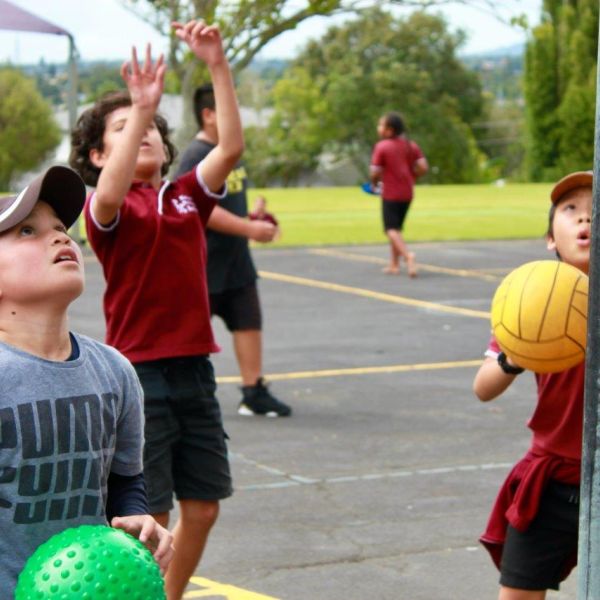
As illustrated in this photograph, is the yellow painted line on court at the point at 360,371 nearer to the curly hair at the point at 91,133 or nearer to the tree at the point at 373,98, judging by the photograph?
the curly hair at the point at 91,133

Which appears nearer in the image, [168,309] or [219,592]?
[168,309]

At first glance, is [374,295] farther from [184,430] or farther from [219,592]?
[184,430]

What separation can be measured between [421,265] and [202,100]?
37.6ft

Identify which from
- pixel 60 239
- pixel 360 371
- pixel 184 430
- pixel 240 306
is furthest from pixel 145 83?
pixel 360 371

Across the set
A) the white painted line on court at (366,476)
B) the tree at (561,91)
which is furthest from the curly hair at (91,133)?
the tree at (561,91)

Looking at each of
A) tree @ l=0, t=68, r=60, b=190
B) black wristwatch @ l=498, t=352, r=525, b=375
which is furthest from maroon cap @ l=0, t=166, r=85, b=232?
tree @ l=0, t=68, r=60, b=190

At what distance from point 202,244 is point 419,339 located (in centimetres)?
738

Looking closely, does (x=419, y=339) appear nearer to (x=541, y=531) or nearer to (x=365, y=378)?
(x=365, y=378)

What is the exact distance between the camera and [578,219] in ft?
13.4

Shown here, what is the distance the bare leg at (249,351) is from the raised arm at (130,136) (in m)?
4.04

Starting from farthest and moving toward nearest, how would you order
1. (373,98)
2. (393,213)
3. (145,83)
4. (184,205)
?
(373,98)
(393,213)
(184,205)
(145,83)

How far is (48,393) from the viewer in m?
2.91

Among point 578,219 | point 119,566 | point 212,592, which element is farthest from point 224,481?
point 119,566

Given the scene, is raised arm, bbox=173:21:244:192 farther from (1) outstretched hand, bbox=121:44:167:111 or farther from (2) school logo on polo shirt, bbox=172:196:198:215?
(1) outstretched hand, bbox=121:44:167:111
